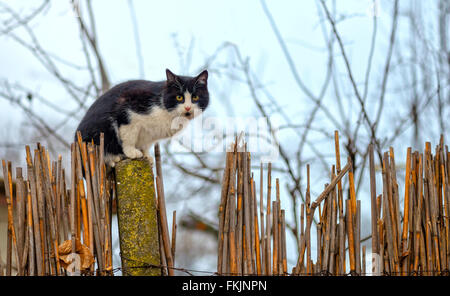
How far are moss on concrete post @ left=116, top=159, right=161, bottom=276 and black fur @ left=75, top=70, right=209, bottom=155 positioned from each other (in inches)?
13.9

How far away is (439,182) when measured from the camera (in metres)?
1.93

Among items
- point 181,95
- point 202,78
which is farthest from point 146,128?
point 202,78

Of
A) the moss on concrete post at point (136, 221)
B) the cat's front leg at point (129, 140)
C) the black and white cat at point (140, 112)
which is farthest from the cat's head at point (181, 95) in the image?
the moss on concrete post at point (136, 221)

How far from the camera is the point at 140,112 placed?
2.40 meters

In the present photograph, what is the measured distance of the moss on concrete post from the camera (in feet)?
6.34

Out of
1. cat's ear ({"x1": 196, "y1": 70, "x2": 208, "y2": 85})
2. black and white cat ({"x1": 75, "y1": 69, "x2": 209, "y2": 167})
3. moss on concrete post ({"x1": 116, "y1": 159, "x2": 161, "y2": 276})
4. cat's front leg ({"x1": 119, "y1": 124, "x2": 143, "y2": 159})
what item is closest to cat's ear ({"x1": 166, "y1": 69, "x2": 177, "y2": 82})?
black and white cat ({"x1": 75, "y1": 69, "x2": 209, "y2": 167})

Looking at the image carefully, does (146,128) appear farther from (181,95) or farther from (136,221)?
(136,221)

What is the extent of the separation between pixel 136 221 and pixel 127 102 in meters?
0.70

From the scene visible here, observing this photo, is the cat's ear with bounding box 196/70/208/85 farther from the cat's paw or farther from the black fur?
the cat's paw

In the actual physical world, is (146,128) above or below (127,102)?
below

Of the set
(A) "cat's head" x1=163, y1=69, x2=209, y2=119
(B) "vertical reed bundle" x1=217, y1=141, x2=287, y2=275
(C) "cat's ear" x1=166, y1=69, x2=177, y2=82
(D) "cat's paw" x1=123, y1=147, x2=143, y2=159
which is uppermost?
(C) "cat's ear" x1=166, y1=69, x2=177, y2=82

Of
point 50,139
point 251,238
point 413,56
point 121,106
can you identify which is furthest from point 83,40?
point 251,238
